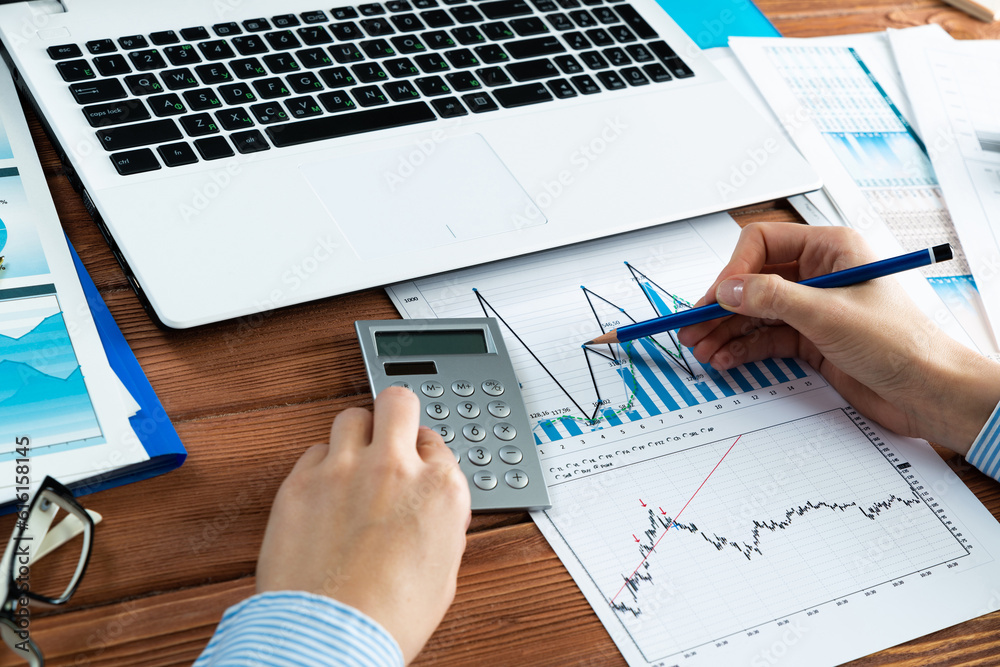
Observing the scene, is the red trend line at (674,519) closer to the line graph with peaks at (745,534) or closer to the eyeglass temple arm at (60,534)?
the line graph with peaks at (745,534)

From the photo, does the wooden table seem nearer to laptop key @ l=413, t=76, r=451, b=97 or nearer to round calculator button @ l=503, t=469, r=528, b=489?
round calculator button @ l=503, t=469, r=528, b=489

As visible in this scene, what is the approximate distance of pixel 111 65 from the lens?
0.67 meters

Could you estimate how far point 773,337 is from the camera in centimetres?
69

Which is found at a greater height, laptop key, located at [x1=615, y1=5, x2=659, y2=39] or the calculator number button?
laptop key, located at [x1=615, y1=5, x2=659, y2=39]

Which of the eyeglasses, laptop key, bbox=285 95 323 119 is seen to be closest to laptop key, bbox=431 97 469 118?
laptop key, bbox=285 95 323 119

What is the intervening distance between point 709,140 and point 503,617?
0.50 metres

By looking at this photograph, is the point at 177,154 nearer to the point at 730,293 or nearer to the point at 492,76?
the point at 492,76

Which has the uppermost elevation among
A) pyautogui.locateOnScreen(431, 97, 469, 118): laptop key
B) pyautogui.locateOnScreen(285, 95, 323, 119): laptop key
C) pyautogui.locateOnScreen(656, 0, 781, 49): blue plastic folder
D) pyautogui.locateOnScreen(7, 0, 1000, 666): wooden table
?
pyautogui.locateOnScreen(656, 0, 781, 49): blue plastic folder

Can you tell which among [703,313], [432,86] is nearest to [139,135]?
[432,86]

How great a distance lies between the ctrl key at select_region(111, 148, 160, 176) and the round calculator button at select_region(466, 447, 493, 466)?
0.33 meters

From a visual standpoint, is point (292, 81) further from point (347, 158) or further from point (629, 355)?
point (629, 355)

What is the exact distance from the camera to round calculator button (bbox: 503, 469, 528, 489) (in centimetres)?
53

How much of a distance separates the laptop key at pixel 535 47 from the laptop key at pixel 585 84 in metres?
0.04

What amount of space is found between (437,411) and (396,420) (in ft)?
0.21
